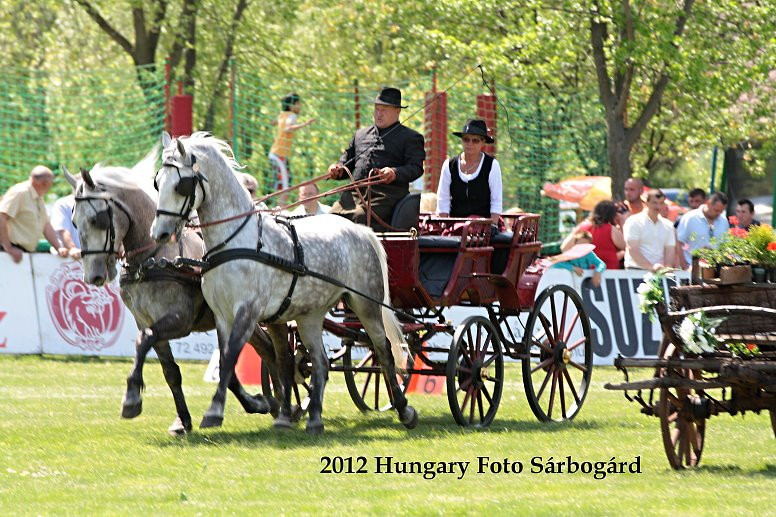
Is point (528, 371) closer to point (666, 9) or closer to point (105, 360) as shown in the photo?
point (105, 360)

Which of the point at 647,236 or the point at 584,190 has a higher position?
the point at 584,190

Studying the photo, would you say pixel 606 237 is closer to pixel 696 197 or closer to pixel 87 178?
pixel 696 197

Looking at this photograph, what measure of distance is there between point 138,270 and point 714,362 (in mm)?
4101

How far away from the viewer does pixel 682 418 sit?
8.77m

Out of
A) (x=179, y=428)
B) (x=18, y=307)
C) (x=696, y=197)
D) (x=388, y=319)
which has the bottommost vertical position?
(x=179, y=428)

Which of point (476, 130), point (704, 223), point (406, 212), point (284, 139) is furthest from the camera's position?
point (284, 139)

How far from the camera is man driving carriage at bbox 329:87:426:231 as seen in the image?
436 inches

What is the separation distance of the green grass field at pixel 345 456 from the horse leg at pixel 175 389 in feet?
0.45

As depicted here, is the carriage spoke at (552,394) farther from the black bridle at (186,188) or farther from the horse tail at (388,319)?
the black bridle at (186,188)

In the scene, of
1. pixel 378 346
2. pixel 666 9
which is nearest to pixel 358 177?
pixel 378 346

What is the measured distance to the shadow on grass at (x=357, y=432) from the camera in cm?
997

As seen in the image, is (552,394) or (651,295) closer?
(651,295)

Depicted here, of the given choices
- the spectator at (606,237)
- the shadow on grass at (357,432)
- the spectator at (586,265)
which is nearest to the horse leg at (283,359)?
the shadow on grass at (357,432)

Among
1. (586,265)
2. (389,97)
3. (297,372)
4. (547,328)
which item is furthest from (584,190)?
(297,372)
